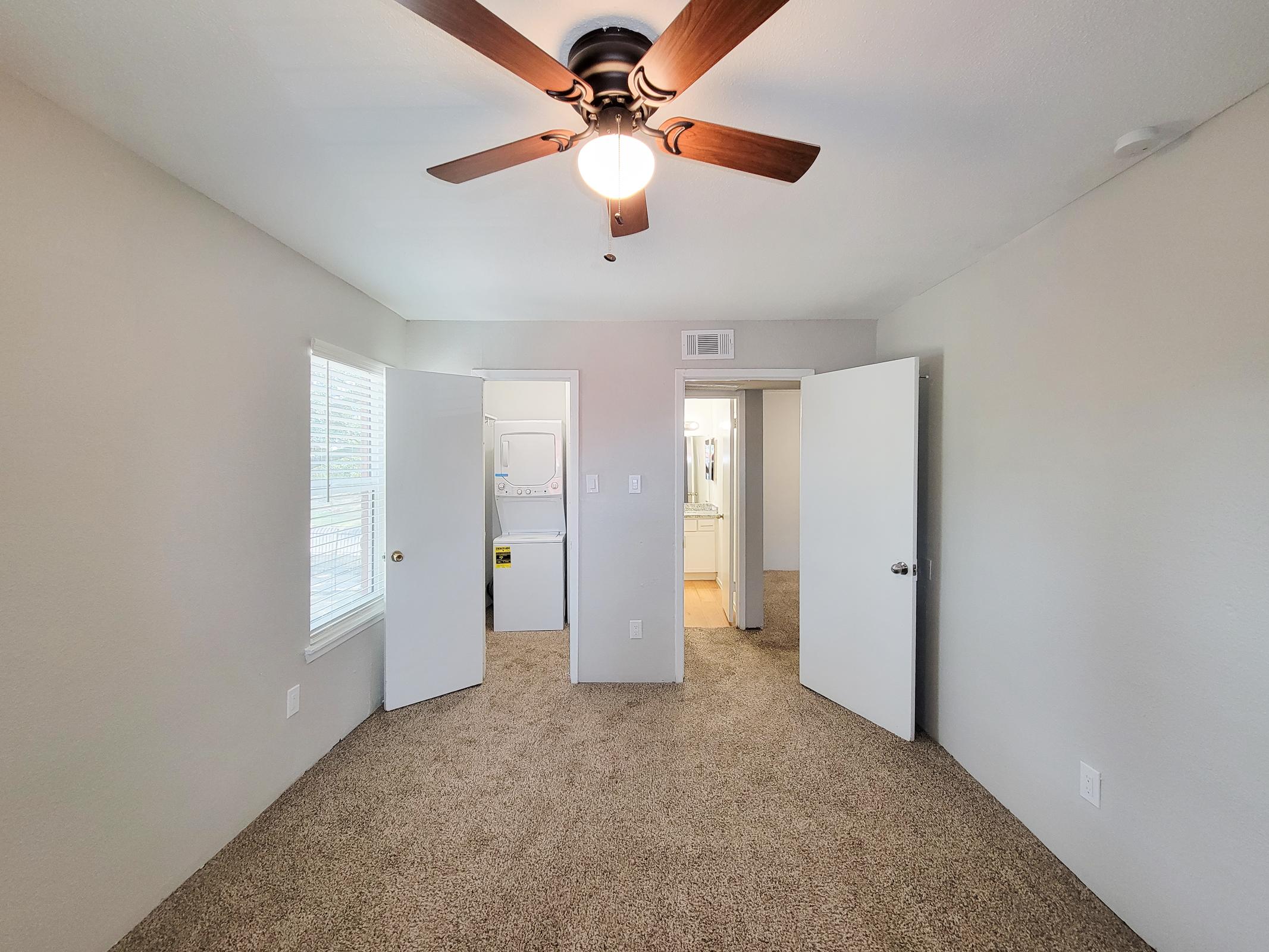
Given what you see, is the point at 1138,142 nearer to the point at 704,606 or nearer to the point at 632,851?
the point at 632,851

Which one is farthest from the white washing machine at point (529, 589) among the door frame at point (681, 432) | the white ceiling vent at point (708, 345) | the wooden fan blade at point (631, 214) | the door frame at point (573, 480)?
the wooden fan blade at point (631, 214)

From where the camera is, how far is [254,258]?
77.5 inches

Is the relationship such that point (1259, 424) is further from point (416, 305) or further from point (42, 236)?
point (416, 305)

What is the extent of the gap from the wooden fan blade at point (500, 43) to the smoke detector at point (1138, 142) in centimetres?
152

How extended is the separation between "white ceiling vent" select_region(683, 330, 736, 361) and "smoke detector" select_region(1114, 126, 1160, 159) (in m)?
1.94

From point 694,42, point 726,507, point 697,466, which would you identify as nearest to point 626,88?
point 694,42

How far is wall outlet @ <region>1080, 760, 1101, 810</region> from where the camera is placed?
1641mm

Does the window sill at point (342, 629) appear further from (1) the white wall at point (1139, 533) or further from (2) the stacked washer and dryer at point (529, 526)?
(1) the white wall at point (1139, 533)

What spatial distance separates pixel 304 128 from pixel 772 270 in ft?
6.18

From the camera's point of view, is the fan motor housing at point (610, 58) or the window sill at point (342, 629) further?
the window sill at point (342, 629)

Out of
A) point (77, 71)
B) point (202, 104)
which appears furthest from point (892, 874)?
point (77, 71)

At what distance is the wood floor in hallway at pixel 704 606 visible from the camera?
14.5 feet

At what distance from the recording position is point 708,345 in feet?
10.5

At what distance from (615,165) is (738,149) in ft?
0.93
